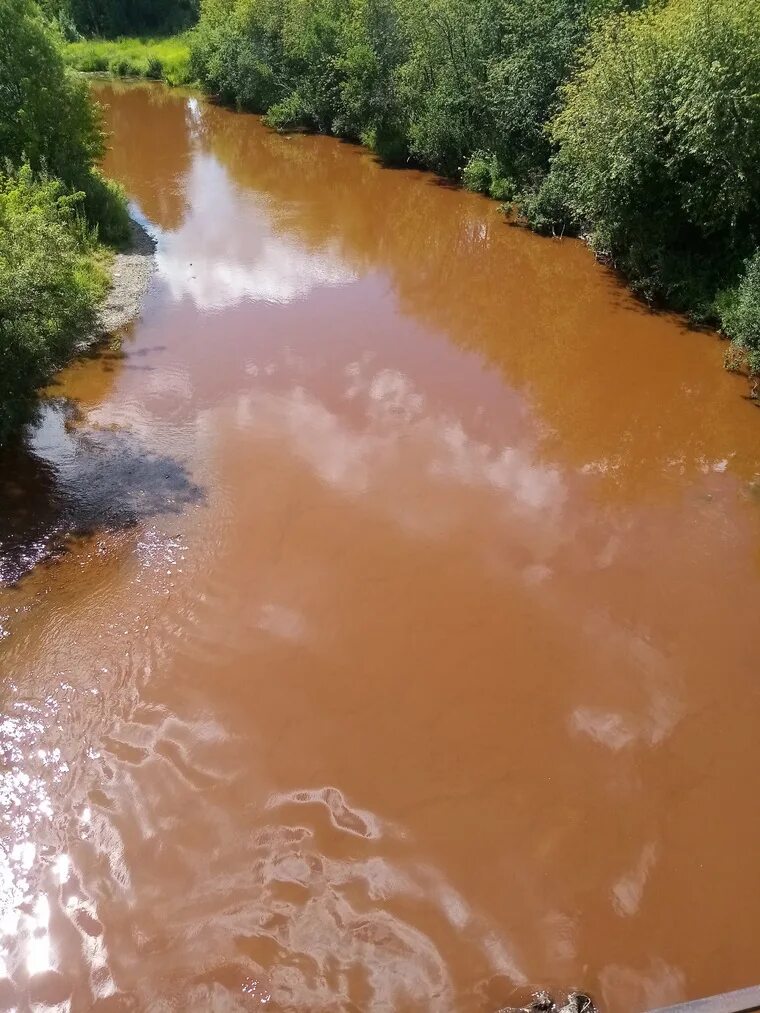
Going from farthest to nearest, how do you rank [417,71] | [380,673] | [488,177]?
[417,71], [488,177], [380,673]

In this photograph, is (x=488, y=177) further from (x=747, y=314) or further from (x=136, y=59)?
(x=136, y=59)

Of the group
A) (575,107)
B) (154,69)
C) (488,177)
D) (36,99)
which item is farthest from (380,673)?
(154,69)

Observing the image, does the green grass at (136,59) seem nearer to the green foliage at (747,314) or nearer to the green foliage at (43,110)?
the green foliage at (43,110)

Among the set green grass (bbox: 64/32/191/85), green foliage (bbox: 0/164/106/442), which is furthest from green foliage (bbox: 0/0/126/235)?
green grass (bbox: 64/32/191/85)

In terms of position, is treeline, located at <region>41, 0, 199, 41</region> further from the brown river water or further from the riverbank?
the brown river water

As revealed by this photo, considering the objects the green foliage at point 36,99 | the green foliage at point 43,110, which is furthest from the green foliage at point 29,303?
the green foliage at point 36,99
